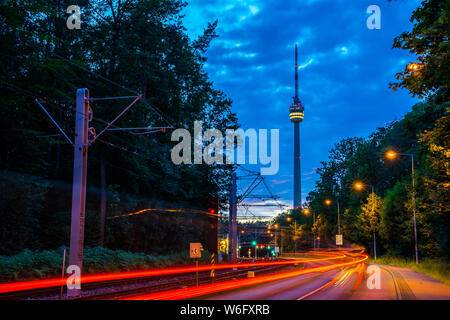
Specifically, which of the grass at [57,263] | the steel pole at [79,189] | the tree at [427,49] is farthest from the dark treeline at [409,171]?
the grass at [57,263]

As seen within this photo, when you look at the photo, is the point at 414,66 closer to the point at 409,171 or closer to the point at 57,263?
the point at 57,263

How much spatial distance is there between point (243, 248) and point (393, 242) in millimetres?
98397

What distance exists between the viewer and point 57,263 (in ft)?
74.3

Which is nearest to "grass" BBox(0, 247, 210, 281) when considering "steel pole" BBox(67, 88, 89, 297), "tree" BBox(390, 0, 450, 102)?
"steel pole" BBox(67, 88, 89, 297)

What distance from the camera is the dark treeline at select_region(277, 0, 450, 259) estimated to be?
15406 millimetres

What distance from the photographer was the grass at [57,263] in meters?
20.1

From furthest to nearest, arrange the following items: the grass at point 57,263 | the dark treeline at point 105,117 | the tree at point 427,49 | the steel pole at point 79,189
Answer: the dark treeline at point 105,117
the grass at point 57,263
the steel pole at point 79,189
the tree at point 427,49

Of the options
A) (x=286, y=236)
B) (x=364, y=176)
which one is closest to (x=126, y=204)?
(x=364, y=176)

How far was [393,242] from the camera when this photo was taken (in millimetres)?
60406

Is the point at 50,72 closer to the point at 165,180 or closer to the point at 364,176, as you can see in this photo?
the point at 165,180

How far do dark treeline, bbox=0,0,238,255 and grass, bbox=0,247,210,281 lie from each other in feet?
15.5

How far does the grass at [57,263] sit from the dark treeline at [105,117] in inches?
186

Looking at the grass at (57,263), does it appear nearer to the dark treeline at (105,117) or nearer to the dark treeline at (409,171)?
the dark treeline at (105,117)

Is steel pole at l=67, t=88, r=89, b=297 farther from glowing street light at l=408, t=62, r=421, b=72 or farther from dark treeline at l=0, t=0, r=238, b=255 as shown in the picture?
glowing street light at l=408, t=62, r=421, b=72
